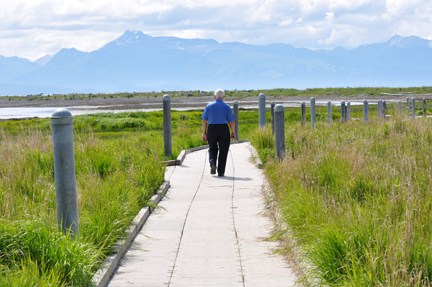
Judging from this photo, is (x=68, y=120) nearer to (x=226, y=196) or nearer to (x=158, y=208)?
(x=158, y=208)

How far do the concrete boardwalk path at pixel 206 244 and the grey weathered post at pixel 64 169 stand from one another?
71 centimetres

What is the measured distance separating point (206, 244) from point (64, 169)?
6.50ft

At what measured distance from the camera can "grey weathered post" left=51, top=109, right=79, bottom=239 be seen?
15.6 feet

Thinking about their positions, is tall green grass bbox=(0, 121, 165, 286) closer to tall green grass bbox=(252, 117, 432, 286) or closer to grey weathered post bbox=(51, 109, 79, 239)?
grey weathered post bbox=(51, 109, 79, 239)

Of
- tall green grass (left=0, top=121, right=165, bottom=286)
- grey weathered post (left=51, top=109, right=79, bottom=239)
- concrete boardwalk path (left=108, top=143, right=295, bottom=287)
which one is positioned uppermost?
grey weathered post (left=51, top=109, right=79, bottom=239)

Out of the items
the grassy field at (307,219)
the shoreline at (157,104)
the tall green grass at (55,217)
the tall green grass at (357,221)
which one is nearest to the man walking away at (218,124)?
the tall green grass at (55,217)

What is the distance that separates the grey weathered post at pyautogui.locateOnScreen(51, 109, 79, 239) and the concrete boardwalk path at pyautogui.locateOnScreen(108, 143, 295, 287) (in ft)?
2.33

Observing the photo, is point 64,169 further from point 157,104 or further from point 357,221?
point 157,104

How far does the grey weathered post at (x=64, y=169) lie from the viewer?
4.77 meters

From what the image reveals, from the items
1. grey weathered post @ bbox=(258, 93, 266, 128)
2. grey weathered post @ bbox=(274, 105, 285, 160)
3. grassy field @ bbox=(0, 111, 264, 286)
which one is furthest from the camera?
grey weathered post @ bbox=(258, 93, 266, 128)

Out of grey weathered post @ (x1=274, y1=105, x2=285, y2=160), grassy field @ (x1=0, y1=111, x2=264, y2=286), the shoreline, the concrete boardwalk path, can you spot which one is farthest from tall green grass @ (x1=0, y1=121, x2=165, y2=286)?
the shoreline

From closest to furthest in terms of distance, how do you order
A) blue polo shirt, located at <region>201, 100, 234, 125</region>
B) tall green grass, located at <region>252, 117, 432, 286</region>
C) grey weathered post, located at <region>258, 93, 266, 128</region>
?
tall green grass, located at <region>252, 117, 432, 286</region> < blue polo shirt, located at <region>201, 100, 234, 125</region> < grey weathered post, located at <region>258, 93, 266, 128</region>

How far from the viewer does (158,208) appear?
7848mm

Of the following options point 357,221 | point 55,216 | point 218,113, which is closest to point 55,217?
point 55,216
